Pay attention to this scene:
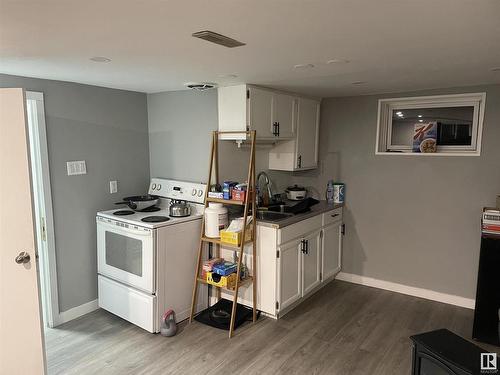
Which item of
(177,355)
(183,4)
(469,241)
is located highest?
(183,4)

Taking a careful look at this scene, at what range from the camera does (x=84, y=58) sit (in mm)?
2143

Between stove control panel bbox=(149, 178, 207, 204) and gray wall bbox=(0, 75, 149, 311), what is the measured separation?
0.26m

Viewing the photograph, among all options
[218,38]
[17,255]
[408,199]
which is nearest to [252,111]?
[218,38]

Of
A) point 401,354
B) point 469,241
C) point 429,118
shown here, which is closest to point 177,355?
point 401,354

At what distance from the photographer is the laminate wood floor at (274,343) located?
2.54 meters

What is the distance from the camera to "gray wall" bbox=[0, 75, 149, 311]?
3.01 m

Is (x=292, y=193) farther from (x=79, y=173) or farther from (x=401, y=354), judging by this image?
(x=79, y=173)

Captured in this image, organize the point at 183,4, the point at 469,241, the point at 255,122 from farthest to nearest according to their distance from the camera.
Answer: the point at 469,241
the point at 255,122
the point at 183,4

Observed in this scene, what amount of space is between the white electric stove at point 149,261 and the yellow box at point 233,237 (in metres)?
0.31

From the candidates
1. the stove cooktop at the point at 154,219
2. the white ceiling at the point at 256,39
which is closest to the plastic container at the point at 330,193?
the white ceiling at the point at 256,39

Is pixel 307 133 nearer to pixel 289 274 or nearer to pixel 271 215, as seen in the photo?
pixel 271 215

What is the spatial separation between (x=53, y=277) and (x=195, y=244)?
1.24m

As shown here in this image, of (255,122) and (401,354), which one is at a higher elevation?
(255,122)

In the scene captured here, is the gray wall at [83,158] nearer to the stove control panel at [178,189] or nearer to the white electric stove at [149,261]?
the white electric stove at [149,261]
